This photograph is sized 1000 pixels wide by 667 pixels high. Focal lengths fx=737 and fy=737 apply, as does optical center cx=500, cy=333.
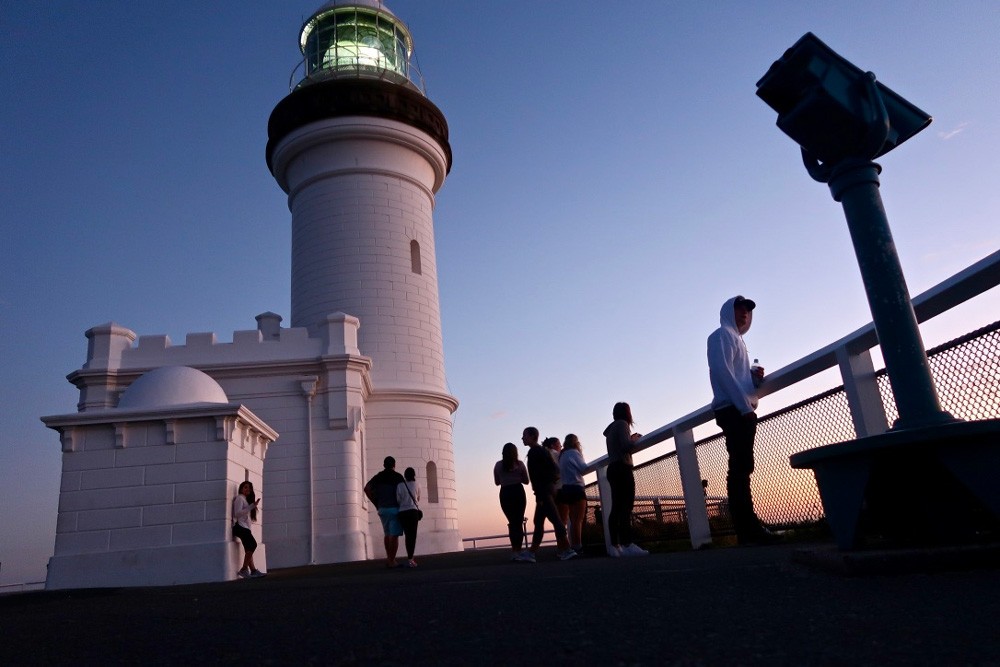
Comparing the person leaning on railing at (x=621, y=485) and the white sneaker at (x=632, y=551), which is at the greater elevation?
the person leaning on railing at (x=621, y=485)

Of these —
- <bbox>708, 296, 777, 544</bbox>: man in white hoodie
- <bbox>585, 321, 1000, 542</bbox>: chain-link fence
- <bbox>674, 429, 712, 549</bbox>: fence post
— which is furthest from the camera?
<bbox>674, 429, 712, 549</bbox>: fence post

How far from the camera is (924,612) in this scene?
2.08m

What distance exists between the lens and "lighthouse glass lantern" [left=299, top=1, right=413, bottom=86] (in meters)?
21.0

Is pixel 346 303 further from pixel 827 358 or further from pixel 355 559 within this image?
pixel 827 358

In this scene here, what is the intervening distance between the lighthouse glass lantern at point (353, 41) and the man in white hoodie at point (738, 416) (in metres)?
17.3

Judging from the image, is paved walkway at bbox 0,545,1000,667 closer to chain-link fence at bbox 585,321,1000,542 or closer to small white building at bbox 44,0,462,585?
chain-link fence at bbox 585,321,1000,542

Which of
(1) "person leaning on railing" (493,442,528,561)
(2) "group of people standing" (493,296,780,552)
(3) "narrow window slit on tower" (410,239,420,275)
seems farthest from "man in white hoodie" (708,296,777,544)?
(3) "narrow window slit on tower" (410,239,420,275)

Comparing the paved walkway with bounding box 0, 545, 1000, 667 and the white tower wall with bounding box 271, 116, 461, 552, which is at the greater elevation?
the white tower wall with bounding box 271, 116, 461, 552

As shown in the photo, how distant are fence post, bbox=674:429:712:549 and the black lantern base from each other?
10.9 feet

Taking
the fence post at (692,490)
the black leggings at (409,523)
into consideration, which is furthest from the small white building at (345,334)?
the fence post at (692,490)

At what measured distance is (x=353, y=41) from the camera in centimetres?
2136

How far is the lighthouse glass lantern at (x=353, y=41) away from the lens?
68.9ft

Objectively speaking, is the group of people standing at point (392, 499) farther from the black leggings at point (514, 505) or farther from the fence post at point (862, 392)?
the fence post at point (862, 392)

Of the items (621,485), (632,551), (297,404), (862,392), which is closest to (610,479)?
(621,485)
